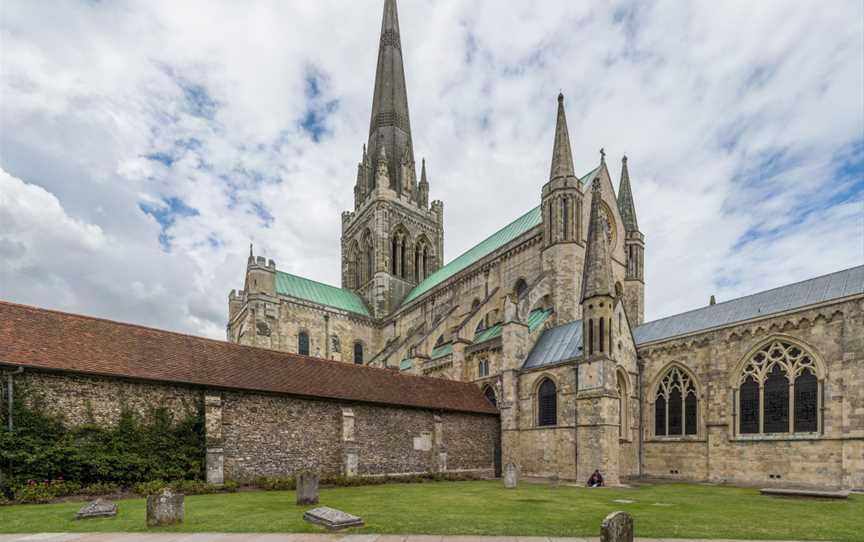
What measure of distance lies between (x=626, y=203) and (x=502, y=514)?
28302mm

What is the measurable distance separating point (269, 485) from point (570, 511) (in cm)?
1009

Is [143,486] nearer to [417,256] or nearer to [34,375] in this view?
[34,375]

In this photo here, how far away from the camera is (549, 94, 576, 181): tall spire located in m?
28.0

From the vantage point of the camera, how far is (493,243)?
124ft

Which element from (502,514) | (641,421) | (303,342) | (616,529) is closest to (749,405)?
(641,421)

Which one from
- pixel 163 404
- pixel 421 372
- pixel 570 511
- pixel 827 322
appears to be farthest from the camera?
pixel 421 372

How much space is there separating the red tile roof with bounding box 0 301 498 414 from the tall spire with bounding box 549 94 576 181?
15.2 metres

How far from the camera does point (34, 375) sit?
13945 millimetres

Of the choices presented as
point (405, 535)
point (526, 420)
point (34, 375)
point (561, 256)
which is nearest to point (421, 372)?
point (526, 420)

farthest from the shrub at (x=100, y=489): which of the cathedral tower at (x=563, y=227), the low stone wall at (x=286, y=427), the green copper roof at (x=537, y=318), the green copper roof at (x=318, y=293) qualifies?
the green copper roof at (x=318, y=293)

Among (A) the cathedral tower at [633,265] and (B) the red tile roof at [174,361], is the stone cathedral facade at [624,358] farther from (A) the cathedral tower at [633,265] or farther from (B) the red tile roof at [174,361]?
(B) the red tile roof at [174,361]

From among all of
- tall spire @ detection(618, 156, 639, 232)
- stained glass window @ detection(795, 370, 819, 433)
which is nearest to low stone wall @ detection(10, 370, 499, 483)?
stained glass window @ detection(795, 370, 819, 433)

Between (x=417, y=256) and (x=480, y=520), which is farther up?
(x=417, y=256)

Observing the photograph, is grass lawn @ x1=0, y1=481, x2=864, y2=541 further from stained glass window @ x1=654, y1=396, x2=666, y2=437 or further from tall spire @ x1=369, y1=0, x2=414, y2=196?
tall spire @ x1=369, y1=0, x2=414, y2=196
